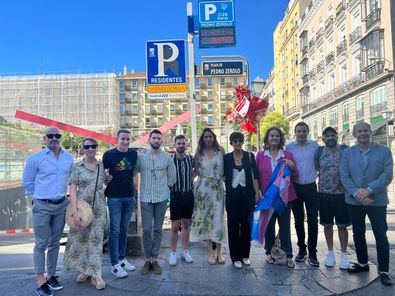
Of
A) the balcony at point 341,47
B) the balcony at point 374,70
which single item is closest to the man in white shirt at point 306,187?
the balcony at point 374,70

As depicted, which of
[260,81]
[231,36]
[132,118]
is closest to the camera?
[231,36]

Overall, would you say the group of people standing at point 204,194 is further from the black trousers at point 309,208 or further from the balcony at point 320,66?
the balcony at point 320,66

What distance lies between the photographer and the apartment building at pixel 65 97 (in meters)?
84.2

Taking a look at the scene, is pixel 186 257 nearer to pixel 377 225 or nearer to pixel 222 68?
pixel 377 225

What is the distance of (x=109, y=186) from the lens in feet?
16.3

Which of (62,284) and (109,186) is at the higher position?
(109,186)

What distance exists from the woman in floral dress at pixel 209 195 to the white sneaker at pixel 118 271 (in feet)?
3.55

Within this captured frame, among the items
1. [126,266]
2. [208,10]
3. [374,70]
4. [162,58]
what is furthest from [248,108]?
[374,70]

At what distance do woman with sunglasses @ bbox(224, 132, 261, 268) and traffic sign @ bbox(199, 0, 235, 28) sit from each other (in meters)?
3.39

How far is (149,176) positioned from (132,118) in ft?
330

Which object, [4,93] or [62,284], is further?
[4,93]

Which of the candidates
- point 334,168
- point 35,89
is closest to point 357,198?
point 334,168

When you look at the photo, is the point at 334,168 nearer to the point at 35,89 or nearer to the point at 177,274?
the point at 177,274

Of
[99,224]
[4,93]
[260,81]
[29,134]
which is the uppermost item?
[4,93]
